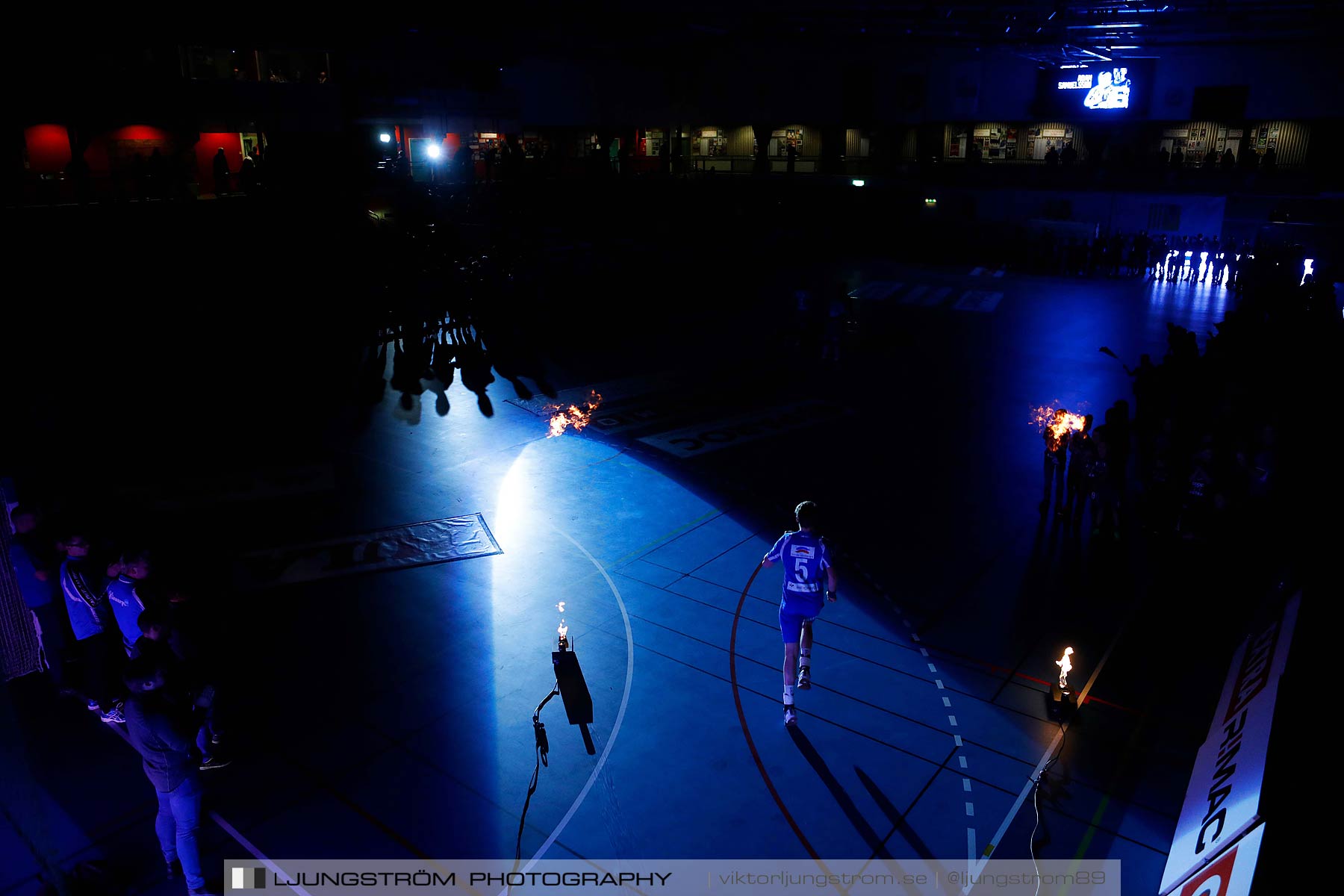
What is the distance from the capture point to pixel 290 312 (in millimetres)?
23891

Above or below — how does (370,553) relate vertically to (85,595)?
below

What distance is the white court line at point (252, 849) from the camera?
21.4 feet

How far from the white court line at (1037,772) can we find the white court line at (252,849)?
5.37 metres

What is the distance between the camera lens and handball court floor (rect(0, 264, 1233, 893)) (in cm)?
704

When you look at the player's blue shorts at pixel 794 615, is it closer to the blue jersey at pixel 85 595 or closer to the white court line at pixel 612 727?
the white court line at pixel 612 727

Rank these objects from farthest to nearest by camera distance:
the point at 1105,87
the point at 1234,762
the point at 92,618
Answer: the point at 1105,87
the point at 92,618
the point at 1234,762

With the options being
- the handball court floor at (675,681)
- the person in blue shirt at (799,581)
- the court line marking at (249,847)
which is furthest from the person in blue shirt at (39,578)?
the person in blue shirt at (799,581)

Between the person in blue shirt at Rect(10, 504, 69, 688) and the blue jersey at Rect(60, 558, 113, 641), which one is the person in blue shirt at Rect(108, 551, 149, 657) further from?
the person in blue shirt at Rect(10, 504, 69, 688)

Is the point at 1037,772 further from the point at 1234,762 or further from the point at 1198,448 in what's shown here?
the point at 1198,448

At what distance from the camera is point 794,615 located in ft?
27.9

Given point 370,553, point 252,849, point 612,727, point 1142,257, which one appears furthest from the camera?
point 1142,257

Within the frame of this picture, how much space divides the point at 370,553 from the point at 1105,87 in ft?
157

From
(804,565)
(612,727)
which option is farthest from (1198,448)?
(612,727)

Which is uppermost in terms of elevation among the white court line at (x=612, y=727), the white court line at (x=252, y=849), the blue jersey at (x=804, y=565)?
the blue jersey at (x=804, y=565)
